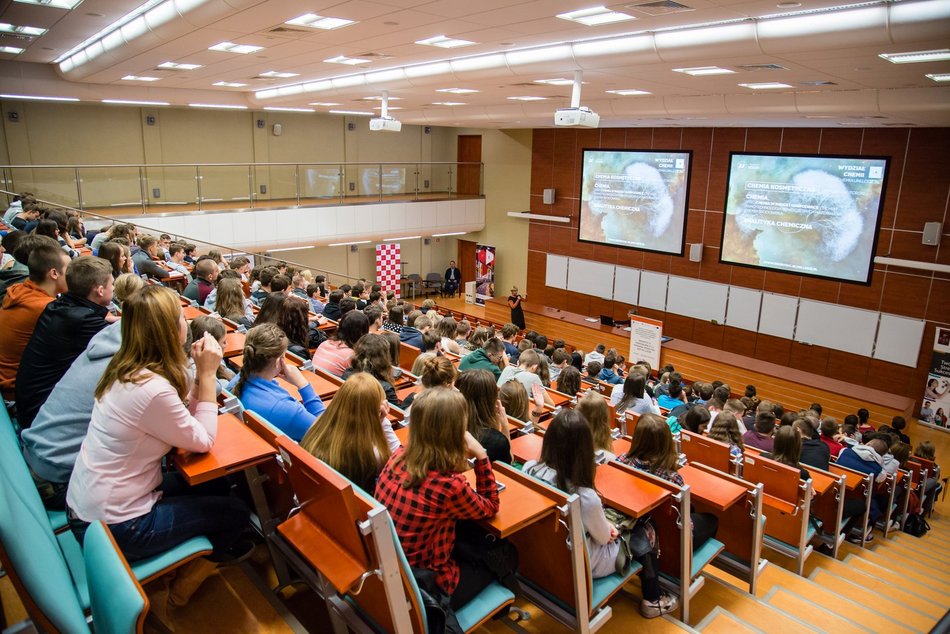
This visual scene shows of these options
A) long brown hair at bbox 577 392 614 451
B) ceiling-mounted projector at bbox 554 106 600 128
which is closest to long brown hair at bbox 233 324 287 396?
long brown hair at bbox 577 392 614 451

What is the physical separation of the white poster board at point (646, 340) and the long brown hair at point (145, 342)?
10.9 meters

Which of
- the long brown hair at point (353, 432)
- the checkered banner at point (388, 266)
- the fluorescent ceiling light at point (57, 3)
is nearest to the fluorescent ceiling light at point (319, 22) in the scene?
the fluorescent ceiling light at point (57, 3)

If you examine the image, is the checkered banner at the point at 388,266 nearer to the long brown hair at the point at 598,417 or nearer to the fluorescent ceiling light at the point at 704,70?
the fluorescent ceiling light at the point at 704,70

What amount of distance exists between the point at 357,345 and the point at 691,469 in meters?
2.25

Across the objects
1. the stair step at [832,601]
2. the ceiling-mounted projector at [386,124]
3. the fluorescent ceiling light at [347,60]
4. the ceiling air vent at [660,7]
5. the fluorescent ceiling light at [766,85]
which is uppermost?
the fluorescent ceiling light at [347,60]

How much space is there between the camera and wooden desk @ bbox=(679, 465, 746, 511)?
330 cm

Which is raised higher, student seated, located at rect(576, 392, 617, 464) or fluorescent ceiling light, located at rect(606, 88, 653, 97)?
fluorescent ceiling light, located at rect(606, 88, 653, 97)

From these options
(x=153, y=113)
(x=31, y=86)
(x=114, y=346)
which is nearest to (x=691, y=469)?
(x=114, y=346)

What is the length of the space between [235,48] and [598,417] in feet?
20.8

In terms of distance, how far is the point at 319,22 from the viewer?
18.4 feet

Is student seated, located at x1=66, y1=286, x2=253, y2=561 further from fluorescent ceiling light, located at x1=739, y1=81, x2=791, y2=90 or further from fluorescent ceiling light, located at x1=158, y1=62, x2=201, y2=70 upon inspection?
fluorescent ceiling light, located at x1=158, y1=62, x2=201, y2=70

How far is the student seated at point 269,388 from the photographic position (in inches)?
117

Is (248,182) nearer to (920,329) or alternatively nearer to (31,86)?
(31,86)

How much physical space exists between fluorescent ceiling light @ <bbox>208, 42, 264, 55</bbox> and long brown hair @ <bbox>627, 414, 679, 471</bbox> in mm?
6078
